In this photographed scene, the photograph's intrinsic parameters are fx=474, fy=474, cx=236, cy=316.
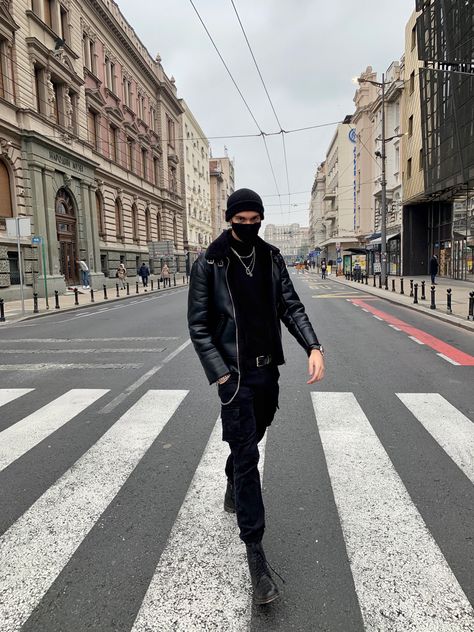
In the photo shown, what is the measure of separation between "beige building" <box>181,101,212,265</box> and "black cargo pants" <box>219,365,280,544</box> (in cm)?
5478

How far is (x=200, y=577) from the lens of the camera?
2.48m

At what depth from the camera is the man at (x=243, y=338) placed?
2488 mm

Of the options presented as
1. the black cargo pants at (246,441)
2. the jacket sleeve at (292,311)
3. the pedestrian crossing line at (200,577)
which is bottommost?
the pedestrian crossing line at (200,577)

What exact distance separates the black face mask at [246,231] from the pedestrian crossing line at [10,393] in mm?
4503

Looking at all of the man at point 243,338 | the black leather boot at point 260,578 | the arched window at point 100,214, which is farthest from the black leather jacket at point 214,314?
the arched window at point 100,214

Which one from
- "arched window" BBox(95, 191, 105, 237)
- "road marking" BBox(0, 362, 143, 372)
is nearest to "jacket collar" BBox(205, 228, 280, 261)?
"road marking" BBox(0, 362, 143, 372)

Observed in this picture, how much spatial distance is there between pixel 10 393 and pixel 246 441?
16.2ft

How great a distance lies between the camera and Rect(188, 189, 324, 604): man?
8.16 ft

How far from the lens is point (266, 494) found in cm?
341

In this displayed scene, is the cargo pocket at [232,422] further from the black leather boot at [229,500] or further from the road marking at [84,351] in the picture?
the road marking at [84,351]

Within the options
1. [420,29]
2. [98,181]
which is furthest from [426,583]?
[98,181]

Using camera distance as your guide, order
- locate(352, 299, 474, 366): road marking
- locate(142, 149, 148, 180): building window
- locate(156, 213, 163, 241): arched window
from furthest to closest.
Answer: locate(156, 213, 163, 241): arched window → locate(142, 149, 148, 180): building window → locate(352, 299, 474, 366): road marking

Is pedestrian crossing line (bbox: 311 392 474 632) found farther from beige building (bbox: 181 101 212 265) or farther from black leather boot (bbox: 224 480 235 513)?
beige building (bbox: 181 101 212 265)

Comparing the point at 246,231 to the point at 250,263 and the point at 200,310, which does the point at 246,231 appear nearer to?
the point at 250,263
